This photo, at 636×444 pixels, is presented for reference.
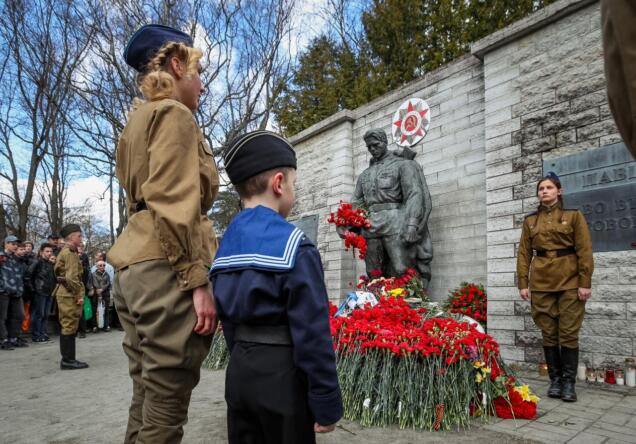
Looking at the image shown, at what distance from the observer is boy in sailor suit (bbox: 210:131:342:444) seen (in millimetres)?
1312

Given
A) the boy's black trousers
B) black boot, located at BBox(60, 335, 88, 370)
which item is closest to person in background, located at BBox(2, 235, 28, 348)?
black boot, located at BBox(60, 335, 88, 370)

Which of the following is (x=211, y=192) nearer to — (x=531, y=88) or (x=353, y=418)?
(x=353, y=418)

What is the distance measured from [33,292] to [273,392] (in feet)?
29.1

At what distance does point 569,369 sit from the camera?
3.70 meters

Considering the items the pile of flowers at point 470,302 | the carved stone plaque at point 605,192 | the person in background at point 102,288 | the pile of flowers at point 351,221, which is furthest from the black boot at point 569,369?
the person in background at point 102,288

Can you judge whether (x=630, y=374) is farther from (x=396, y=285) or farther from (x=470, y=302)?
(x=396, y=285)

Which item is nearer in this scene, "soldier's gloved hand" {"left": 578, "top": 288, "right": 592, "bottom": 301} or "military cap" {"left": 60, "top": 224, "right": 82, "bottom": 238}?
"soldier's gloved hand" {"left": 578, "top": 288, "right": 592, "bottom": 301}

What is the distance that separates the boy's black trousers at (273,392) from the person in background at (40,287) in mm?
Result: 8500

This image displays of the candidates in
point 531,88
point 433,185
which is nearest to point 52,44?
point 433,185

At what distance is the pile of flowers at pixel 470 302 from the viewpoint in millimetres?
5582

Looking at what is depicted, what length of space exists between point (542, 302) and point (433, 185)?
3186 mm

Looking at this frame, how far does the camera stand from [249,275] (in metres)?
1.39

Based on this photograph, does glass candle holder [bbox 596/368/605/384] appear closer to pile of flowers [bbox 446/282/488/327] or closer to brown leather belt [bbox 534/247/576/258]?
brown leather belt [bbox 534/247/576/258]

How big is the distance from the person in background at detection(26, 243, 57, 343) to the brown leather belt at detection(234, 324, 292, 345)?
8.53 metres
